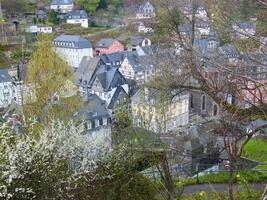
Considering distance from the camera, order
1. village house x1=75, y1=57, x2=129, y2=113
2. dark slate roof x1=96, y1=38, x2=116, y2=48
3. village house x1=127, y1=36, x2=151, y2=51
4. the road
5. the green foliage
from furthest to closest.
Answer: the green foliage < dark slate roof x1=96, y1=38, x2=116, y2=48 < village house x1=127, y1=36, x2=151, y2=51 < village house x1=75, y1=57, x2=129, y2=113 < the road

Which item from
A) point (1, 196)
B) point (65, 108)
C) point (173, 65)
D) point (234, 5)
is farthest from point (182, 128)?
point (1, 196)

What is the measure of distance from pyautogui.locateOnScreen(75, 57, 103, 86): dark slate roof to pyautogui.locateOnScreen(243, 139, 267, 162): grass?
840 cm

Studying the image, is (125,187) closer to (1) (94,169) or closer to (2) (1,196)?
(1) (94,169)

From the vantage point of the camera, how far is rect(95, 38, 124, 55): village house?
848 inches

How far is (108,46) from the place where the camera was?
21578 mm

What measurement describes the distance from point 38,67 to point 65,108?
955 mm

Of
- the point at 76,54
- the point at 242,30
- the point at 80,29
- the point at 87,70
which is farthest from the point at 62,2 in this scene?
the point at 242,30

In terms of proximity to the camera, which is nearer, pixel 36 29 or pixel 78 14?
pixel 36 29

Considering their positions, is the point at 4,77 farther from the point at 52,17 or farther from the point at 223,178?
the point at 52,17

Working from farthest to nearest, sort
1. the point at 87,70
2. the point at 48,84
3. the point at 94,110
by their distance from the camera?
1. the point at 87,70
2. the point at 94,110
3. the point at 48,84

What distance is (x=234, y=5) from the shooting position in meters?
6.66

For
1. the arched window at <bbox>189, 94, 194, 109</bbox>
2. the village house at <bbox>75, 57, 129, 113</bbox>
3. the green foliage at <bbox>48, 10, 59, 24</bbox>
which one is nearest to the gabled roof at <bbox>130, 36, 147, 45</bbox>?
the village house at <bbox>75, 57, 129, 113</bbox>

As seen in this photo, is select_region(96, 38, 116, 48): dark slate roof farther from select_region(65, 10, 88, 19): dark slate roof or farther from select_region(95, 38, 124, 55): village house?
select_region(65, 10, 88, 19): dark slate roof

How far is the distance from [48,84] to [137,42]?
14.5m
